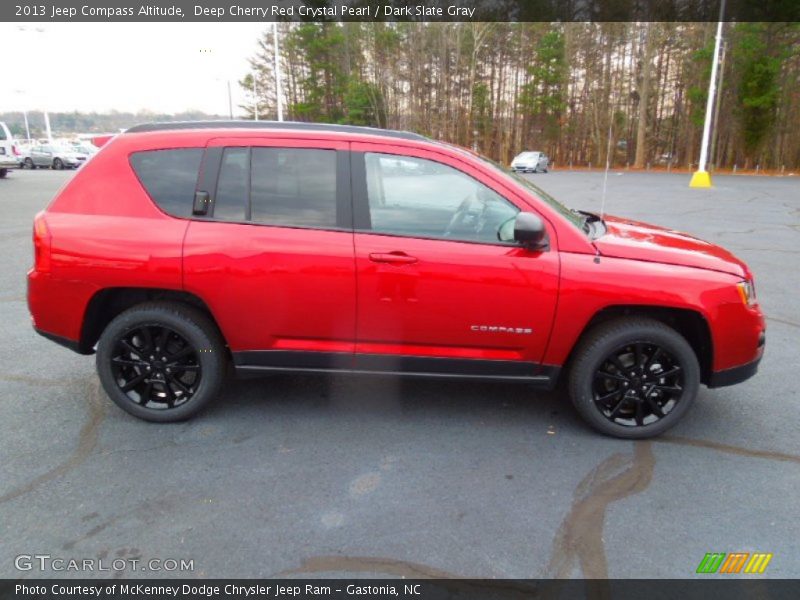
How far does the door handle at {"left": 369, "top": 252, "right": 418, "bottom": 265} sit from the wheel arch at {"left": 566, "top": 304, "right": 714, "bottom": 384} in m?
1.17

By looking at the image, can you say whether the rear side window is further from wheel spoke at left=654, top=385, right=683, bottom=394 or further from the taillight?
wheel spoke at left=654, top=385, right=683, bottom=394

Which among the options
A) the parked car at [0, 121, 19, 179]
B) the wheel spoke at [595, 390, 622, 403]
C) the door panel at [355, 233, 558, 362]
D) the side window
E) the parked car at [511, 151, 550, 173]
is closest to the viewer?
the door panel at [355, 233, 558, 362]

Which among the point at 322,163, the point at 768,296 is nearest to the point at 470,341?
the point at 322,163

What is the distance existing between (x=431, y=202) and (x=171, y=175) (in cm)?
163

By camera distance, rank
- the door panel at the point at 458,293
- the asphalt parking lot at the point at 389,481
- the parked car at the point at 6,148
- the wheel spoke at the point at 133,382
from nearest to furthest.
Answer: the asphalt parking lot at the point at 389,481
the door panel at the point at 458,293
the wheel spoke at the point at 133,382
the parked car at the point at 6,148

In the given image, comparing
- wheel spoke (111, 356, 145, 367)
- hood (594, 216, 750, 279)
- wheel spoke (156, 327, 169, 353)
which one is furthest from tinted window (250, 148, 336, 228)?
hood (594, 216, 750, 279)

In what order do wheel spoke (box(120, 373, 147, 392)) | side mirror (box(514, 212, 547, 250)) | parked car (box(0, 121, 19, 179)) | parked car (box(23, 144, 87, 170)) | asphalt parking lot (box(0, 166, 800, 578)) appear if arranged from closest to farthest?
1. asphalt parking lot (box(0, 166, 800, 578))
2. side mirror (box(514, 212, 547, 250))
3. wheel spoke (box(120, 373, 147, 392))
4. parked car (box(0, 121, 19, 179))
5. parked car (box(23, 144, 87, 170))

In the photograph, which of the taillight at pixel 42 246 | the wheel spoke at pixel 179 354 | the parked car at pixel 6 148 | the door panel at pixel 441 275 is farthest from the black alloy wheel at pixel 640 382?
the parked car at pixel 6 148

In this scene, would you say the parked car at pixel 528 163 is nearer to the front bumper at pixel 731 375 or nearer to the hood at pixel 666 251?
the hood at pixel 666 251

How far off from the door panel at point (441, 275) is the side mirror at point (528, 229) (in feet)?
0.34

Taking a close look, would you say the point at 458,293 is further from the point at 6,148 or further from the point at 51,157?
the point at 51,157

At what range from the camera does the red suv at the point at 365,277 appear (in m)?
3.13

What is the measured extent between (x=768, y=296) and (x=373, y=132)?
547cm

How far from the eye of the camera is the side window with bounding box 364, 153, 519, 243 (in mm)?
3213
